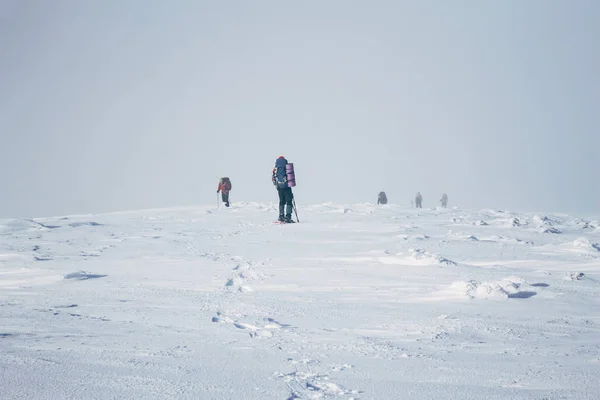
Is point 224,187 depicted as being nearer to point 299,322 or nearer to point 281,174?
point 281,174

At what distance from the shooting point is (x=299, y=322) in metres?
5.66

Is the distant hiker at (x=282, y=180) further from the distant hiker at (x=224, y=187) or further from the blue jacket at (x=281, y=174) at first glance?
the distant hiker at (x=224, y=187)

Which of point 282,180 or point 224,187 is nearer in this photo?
point 282,180

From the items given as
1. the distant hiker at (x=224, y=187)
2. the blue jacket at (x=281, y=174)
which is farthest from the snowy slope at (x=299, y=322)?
the distant hiker at (x=224, y=187)

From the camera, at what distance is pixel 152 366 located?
407cm

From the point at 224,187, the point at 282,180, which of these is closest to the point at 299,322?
the point at 282,180

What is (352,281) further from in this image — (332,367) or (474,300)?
(332,367)

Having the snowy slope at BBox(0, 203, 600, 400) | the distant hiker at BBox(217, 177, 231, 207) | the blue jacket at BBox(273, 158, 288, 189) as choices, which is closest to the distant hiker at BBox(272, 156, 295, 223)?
the blue jacket at BBox(273, 158, 288, 189)

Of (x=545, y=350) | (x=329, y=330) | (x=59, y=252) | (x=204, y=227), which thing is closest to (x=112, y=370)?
(x=329, y=330)

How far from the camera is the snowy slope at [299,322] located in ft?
12.6

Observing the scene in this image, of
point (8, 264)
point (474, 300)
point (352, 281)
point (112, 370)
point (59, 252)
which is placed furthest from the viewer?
point (59, 252)

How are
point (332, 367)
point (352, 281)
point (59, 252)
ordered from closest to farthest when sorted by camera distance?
point (332, 367), point (352, 281), point (59, 252)

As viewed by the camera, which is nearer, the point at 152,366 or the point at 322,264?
the point at 152,366

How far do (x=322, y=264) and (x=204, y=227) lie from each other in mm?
8370
